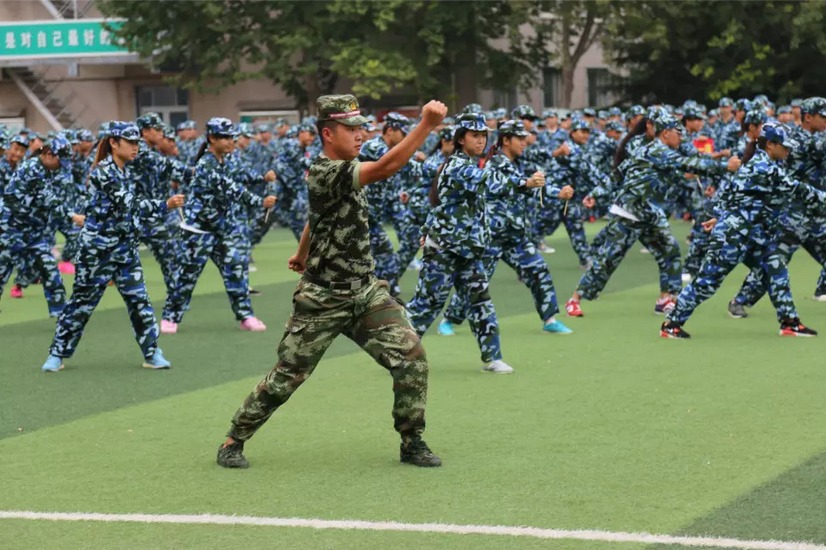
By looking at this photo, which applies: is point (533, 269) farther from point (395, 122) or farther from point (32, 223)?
point (32, 223)

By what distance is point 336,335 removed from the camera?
802 cm

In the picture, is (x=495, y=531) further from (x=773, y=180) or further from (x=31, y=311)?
(x=31, y=311)

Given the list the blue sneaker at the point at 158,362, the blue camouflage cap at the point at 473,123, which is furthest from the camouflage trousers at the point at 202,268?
the blue camouflage cap at the point at 473,123

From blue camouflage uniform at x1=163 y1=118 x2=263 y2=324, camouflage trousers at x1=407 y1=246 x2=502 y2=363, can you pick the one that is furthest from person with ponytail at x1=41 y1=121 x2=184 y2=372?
blue camouflage uniform at x1=163 y1=118 x2=263 y2=324

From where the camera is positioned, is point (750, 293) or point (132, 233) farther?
point (750, 293)

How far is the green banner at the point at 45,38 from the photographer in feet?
153

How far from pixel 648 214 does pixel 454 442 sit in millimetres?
6575

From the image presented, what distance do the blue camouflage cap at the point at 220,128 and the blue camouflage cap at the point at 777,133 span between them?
5.04 metres

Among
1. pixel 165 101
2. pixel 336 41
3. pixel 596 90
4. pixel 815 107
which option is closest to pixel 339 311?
pixel 815 107

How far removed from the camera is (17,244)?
1612 centimetres


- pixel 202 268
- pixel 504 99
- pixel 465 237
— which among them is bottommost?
pixel 504 99

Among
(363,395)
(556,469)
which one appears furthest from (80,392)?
(556,469)

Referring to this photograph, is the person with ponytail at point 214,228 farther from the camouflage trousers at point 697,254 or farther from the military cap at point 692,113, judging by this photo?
the military cap at point 692,113

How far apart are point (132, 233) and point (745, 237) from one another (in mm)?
5126
